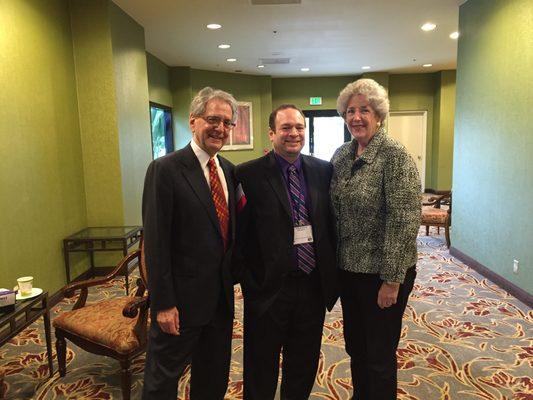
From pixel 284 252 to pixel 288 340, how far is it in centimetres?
51

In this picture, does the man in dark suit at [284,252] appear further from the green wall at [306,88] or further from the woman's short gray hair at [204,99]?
the green wall at [306,88]

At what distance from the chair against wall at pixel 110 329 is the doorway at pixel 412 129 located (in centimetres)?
1036

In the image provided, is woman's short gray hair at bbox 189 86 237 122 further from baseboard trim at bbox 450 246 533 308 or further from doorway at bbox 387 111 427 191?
doorway at bbox 387 111 427 191

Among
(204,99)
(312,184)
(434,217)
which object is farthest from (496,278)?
(204,99)

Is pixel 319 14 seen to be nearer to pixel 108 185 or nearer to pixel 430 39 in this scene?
pixel 430 39

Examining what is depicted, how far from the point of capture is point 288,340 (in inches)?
80.2

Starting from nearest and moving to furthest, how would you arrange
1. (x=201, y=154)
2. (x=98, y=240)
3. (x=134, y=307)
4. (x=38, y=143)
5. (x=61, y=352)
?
1. (x=201, y=154)
2. (x=134, y=307)
3. (x=61, y=352)
4. (x=38, y=143)
5. (x=98, y=240)

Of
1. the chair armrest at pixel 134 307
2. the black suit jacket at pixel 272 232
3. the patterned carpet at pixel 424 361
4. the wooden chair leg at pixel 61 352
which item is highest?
the black suit jacket at pixel 272 232

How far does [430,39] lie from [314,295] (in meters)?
6.77

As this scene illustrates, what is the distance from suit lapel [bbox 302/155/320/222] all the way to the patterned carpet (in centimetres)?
125

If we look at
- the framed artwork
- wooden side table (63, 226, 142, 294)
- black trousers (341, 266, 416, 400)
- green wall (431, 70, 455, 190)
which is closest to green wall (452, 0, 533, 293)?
black trousers (341, 266, 416, 400)

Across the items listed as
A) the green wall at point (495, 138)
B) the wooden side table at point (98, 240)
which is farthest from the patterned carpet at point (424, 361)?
the green wall at point (495, 138)

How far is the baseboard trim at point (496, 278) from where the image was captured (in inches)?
149

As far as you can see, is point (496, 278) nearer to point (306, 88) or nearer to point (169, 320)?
point (169, 320)
